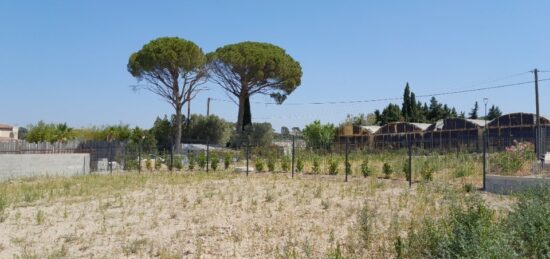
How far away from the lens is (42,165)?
A: 20.0 m

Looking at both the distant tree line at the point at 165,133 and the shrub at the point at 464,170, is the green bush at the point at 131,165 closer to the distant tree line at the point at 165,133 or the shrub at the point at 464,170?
the distant tree line at the point at 165,133

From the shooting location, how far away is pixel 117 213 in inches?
383

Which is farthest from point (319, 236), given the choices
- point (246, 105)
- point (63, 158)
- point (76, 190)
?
point (246, 105)

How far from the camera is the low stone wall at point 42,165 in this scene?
1886 centimetres

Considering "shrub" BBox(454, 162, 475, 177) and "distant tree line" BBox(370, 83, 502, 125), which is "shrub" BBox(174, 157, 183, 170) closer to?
"shrub" BBox(454, 162, 475, 177)

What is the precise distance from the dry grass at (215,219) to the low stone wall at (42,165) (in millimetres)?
6040

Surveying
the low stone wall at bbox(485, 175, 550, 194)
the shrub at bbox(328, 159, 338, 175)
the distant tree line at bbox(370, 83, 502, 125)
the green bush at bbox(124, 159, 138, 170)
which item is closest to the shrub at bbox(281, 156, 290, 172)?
the shrub at bbox(328, 159, 338, 175)

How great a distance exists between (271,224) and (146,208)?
2.97 m

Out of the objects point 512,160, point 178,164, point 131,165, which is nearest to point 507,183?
point 512,160

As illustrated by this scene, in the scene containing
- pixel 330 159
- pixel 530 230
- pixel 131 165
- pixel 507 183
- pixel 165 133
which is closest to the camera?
pixel 530 230

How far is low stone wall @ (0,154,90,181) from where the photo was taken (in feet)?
61.9

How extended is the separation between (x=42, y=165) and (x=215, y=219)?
44.6 ft

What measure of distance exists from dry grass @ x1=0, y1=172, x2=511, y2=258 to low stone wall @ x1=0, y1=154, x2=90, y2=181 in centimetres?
604

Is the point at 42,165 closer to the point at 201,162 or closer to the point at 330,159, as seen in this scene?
the point at 201,162
